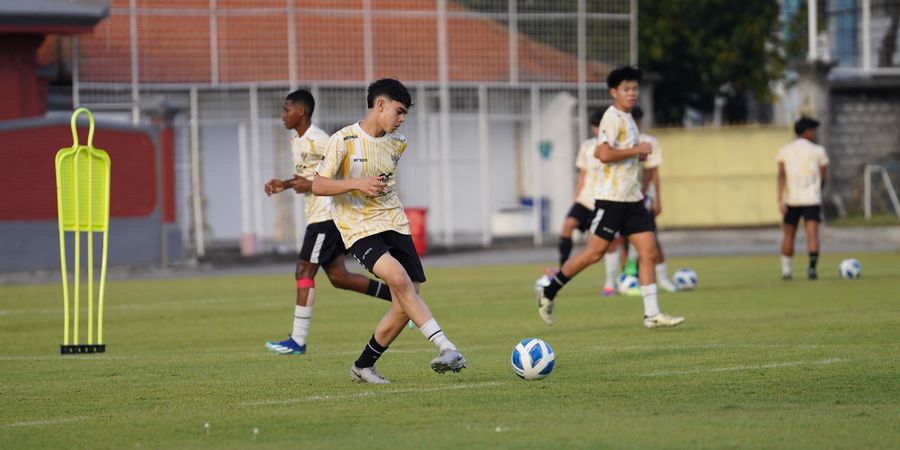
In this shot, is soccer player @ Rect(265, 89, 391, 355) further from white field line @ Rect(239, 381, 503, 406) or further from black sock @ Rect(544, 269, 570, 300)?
white field line @ Rect(239, 381, 503, 406)

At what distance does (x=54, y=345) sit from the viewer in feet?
48.5

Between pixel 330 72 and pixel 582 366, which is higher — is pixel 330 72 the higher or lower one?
the higher one

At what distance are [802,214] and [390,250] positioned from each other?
12178mm

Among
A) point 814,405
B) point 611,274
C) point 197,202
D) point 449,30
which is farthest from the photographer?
point 449,30

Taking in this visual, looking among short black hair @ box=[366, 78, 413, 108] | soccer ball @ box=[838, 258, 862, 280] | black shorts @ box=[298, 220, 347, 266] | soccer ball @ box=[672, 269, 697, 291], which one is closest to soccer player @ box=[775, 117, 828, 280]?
soccer ball @ box=[838, 258, 862, 280]

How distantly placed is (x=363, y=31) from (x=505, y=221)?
19.0ft

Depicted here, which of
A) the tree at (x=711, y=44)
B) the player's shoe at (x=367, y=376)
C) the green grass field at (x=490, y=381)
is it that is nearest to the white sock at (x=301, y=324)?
the green grass field at (x=490, y=381)

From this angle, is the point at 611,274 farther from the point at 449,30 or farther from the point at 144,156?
the point at 449,30

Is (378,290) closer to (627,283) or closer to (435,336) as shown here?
(435,336)

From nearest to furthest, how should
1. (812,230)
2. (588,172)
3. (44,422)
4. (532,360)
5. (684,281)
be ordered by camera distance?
1. (44,422)
2. (532,360)
3. (588,172)
4. (684,281)
5. (812,230)

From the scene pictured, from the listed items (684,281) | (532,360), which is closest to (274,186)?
(532,360)

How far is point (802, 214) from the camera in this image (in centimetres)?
2161

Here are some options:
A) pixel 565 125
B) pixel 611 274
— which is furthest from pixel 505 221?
pixel 611 274

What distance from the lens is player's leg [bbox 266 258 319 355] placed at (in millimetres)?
13141
